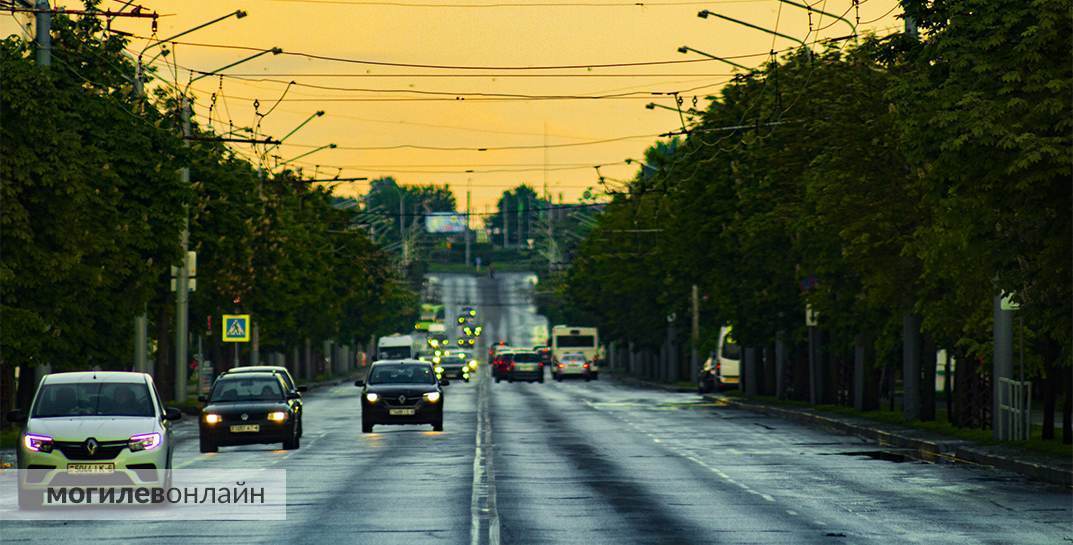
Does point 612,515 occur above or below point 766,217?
below

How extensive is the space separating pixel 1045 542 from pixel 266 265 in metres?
58.7

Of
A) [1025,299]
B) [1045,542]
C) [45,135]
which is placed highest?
[45,135]

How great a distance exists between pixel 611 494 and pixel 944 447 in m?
12.8

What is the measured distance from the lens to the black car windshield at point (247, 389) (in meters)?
37.0

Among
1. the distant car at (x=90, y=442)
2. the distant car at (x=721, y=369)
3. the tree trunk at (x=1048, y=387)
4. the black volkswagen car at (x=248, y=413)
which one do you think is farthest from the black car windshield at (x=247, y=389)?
the distant car at (x=721, y=369)

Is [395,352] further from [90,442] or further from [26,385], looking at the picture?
[90,442]

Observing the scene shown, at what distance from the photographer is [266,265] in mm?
75250

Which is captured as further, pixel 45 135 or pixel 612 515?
pixel 45 135

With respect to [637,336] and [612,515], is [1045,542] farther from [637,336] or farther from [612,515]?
[637,336]

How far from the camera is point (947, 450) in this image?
117 feet

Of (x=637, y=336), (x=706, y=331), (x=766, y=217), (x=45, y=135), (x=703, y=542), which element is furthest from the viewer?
(x=637, y=336)

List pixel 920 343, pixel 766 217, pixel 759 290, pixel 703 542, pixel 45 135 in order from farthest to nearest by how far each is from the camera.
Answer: pixel 759 290 → pixel 766 217 → pixel 920 343 → pixel 45 135 → pixel 703 542

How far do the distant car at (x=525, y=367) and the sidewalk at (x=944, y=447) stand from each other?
1998 inches

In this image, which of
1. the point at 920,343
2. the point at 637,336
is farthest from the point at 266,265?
the point at 637,336
